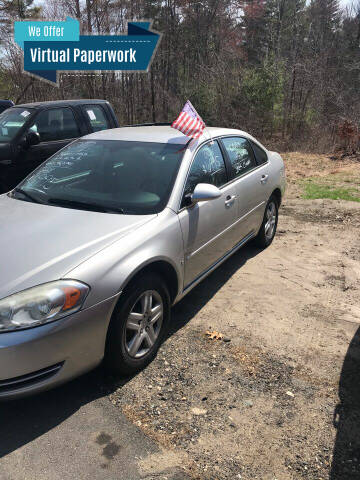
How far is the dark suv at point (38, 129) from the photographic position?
620 centimetres

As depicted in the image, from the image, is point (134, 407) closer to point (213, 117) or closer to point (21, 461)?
point (21, 461)

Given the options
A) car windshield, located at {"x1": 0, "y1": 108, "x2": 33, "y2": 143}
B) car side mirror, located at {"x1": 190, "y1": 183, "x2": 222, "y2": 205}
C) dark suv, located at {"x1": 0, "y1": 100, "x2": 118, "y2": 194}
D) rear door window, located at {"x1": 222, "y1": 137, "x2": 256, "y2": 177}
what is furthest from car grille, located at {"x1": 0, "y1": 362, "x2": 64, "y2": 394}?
car windshield, located at {"x1": 0, "y1": 108, "x2": 33, "y2": 143}

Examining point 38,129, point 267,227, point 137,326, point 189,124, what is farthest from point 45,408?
point 38,129

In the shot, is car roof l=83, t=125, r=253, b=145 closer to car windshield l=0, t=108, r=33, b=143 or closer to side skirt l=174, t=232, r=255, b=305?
side skirt l=174, t=232, r=255, b=305

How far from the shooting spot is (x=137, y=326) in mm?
2797

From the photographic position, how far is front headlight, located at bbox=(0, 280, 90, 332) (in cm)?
216

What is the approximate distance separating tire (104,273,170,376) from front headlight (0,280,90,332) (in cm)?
38

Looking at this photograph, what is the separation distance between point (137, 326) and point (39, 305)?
796mm

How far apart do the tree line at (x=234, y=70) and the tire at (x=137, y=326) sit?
1227 cm

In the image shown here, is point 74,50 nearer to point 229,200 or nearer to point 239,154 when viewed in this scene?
point 239,154

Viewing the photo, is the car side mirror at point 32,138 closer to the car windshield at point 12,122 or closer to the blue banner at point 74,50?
the car windshield at point 12,122

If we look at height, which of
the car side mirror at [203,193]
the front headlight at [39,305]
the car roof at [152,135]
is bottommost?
the front headlight at [39,305]

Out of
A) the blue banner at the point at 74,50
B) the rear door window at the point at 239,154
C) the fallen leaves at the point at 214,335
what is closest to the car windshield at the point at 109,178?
the rear door window at the point at 239,154

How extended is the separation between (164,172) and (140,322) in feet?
4.14
